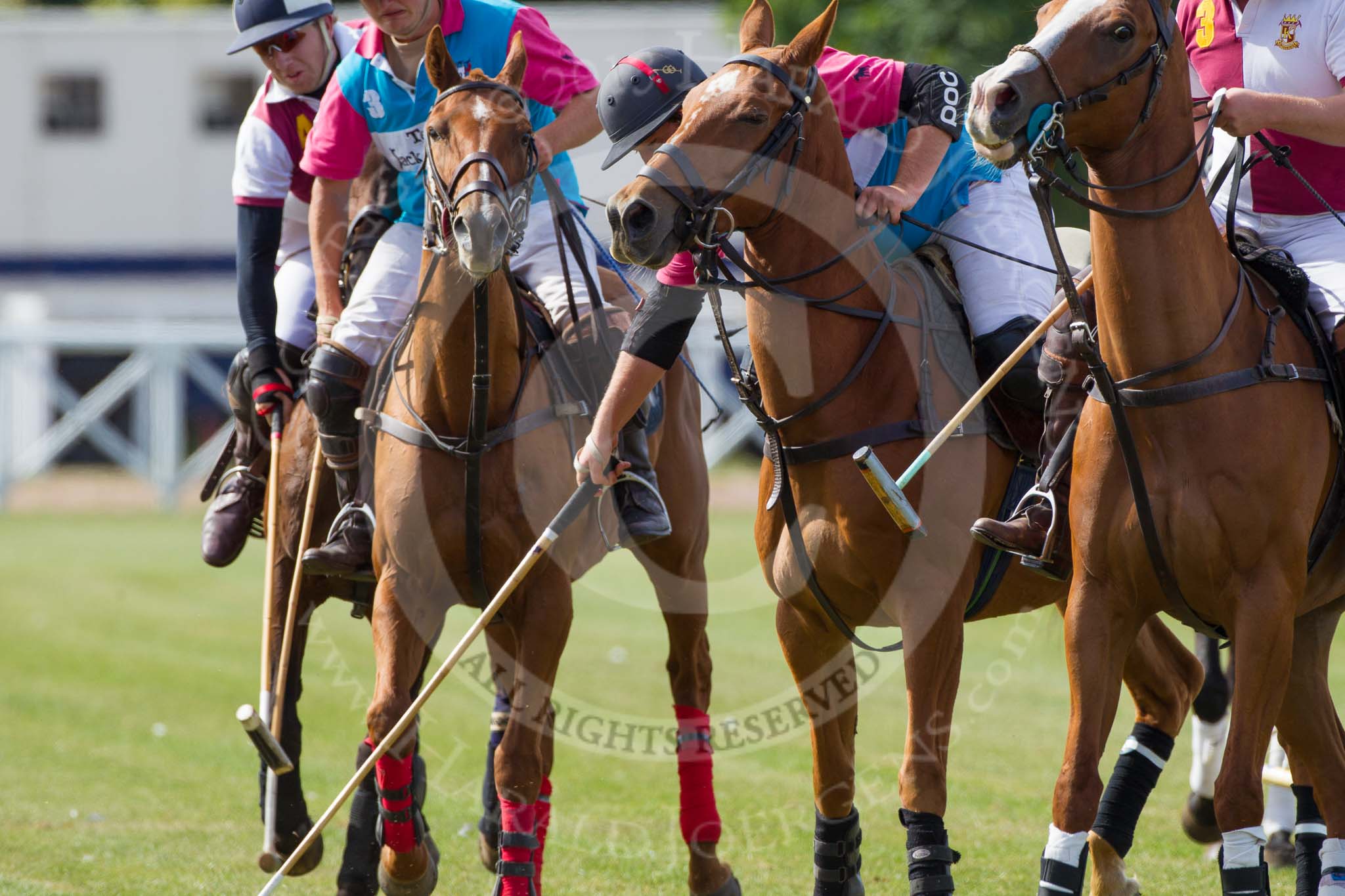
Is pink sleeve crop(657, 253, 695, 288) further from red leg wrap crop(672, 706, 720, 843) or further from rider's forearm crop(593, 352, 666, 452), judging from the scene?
red leg wrap crop(672, 706, 720, 843)

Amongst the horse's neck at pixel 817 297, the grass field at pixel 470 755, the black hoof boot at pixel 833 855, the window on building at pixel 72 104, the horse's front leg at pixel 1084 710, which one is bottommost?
the grass field at pixel 470 755

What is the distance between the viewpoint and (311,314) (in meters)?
6.50

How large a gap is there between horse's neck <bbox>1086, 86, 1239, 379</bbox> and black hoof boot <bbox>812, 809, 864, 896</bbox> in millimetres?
1645

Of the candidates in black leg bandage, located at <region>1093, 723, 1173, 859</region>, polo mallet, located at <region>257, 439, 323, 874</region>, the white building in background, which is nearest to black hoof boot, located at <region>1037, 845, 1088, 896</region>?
black leg bandage, located at <region>1093, 723, 1173, 859</region>

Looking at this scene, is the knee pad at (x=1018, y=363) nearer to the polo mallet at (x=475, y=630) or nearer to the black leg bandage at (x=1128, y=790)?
the black leg bandage at (x=1128, y=790)

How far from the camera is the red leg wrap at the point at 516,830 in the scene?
16.4 ft

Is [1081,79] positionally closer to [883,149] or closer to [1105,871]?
[883,149]

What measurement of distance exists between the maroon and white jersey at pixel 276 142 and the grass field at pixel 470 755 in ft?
8.90

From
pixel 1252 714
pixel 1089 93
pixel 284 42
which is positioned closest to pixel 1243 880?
pixel 1252 714

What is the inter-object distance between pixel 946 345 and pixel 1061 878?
1.67 m

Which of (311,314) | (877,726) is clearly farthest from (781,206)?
(877,726)

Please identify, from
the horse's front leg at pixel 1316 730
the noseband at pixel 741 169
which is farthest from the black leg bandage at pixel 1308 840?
the noseband at pixel 741 169

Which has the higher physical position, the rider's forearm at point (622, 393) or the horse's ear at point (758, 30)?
the horse's ear at point (758, 30)

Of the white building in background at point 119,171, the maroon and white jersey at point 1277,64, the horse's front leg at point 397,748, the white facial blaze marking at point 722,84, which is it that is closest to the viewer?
the white facial blaze marking at point 722,84
